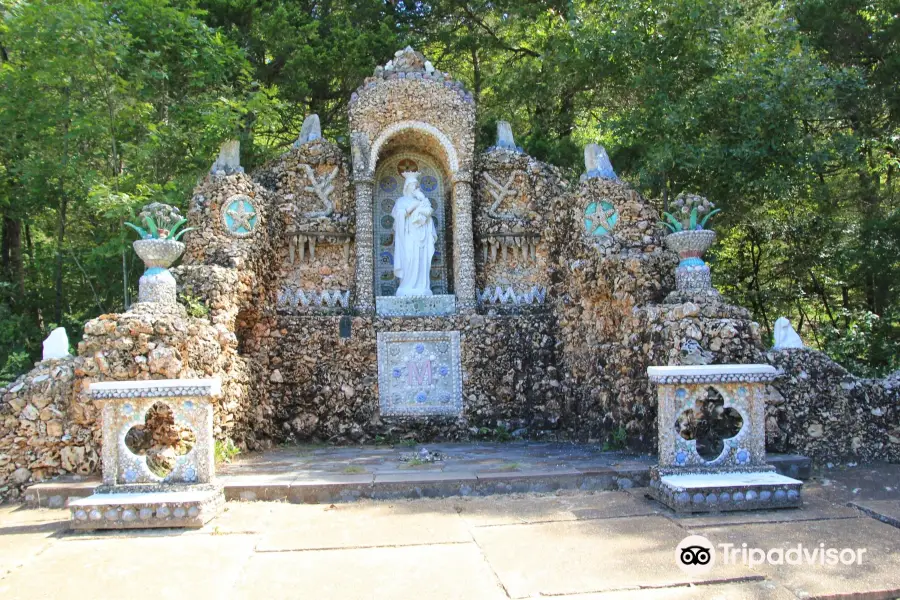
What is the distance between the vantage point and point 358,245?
32.0 ft

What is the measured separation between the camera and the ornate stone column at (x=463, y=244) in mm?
9727

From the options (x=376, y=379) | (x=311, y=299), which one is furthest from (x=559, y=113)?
(x=376, y=379)

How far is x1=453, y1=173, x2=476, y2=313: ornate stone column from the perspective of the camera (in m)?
9.73

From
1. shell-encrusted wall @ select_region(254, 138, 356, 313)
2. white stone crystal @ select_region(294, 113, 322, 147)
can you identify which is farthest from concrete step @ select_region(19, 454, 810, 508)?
white stone crystal @ select_region(294, 113, 322, 147)

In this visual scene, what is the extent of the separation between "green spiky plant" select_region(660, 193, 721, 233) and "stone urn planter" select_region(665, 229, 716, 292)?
148 millimetres

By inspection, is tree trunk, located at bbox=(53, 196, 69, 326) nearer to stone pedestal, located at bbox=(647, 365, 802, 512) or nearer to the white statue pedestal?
the white statue pedestal

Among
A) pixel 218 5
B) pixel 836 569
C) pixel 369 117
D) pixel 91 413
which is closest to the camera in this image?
pixel 836 569

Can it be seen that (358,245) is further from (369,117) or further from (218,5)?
(218,5)

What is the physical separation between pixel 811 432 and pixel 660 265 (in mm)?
2513

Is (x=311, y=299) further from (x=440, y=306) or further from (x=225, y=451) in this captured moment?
(x=225, y=451)

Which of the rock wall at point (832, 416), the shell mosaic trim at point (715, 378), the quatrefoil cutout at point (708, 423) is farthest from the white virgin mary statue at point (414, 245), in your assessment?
the rock wall at point (832, 416)

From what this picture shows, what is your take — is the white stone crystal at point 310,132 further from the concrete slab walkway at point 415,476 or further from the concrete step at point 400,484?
the concrete step at point 400,484

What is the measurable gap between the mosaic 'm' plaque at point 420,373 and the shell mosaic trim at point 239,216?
239cm

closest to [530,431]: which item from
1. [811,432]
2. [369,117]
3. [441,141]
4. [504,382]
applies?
[504,382]
